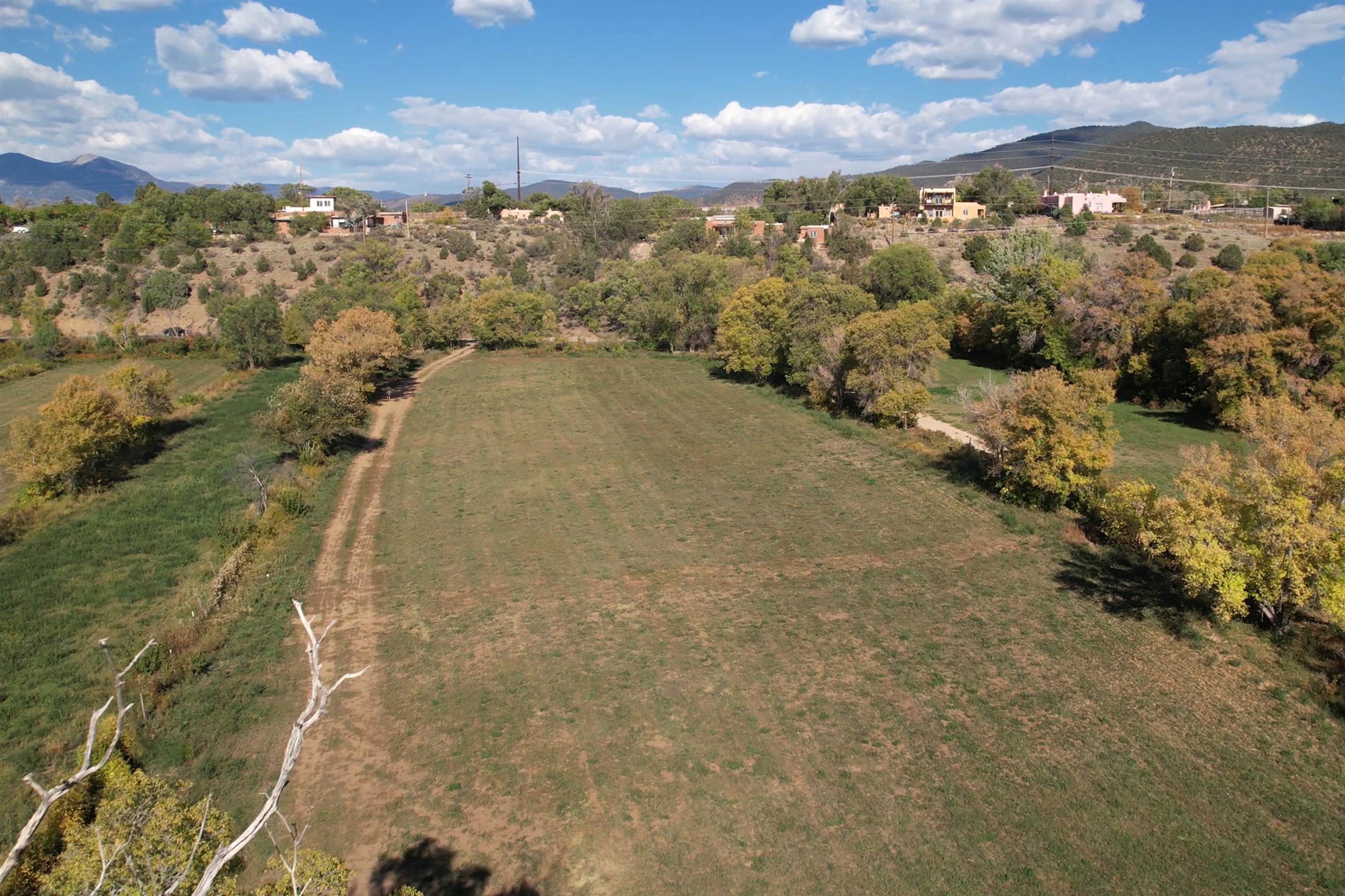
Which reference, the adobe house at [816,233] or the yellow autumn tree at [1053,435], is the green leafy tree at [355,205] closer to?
the adobe house at [816,233]

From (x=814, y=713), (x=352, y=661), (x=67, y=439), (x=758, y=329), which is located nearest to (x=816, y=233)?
(x=758, y=329)

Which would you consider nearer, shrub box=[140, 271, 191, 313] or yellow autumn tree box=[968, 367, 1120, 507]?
yellow autumn tree box=[968, 367, 1120, 507]

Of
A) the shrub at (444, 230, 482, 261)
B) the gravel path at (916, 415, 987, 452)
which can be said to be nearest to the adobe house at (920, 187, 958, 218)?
the shrub at (444, 230, 482, 261)

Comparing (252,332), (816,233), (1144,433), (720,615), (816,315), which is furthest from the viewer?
(816,233)

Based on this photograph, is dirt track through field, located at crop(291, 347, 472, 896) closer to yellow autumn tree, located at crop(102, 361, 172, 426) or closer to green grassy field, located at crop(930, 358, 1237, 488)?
yellow autumn tree, located at crop(102, 361, 172, 426)

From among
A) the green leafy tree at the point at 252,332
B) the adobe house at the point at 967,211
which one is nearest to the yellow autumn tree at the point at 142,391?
the green leafy tree at the point at 252,332

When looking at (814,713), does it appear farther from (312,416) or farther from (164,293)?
(164,293)

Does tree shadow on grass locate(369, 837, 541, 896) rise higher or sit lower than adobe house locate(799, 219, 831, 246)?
lower
